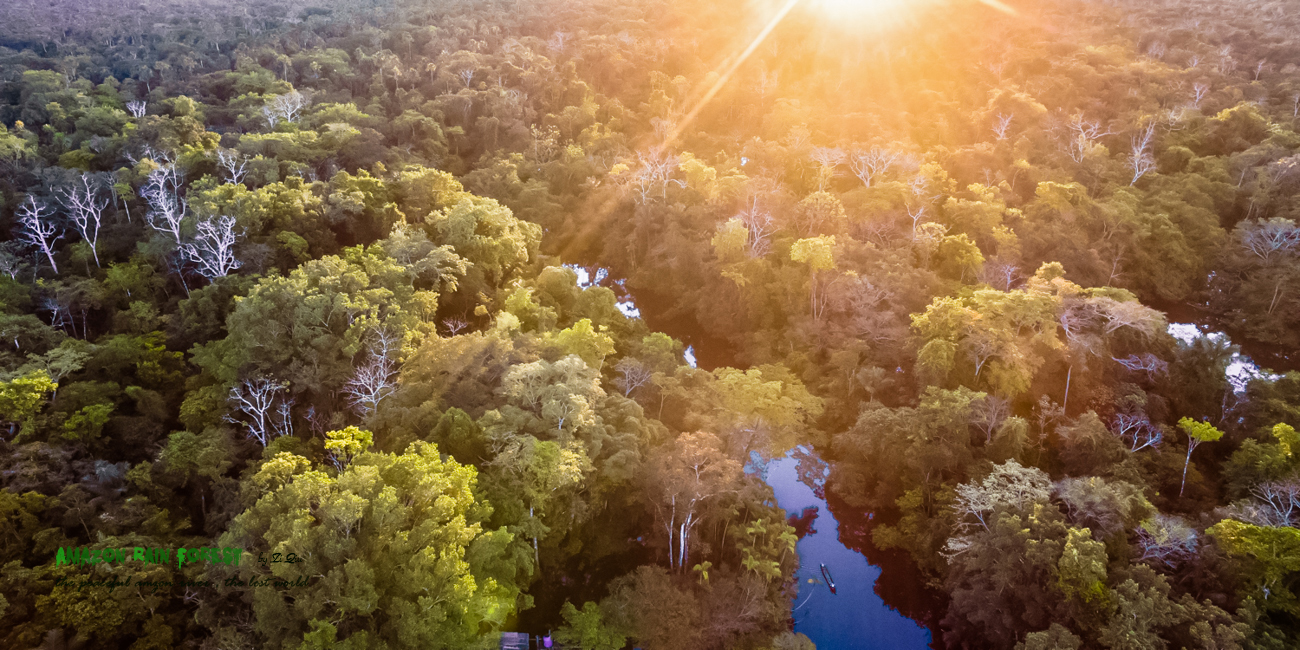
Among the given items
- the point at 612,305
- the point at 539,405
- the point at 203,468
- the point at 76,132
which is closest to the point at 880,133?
the point at 612,305

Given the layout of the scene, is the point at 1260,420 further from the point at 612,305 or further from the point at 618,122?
the point at 618,122

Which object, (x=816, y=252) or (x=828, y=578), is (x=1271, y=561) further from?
(x=816, y=252)

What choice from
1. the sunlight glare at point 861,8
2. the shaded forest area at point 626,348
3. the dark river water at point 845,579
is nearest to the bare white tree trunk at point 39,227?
the shaded forest area at point 626,348

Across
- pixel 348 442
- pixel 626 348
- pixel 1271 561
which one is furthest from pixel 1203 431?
pixel 348 442

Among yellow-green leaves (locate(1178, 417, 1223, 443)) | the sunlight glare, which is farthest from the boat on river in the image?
the sunlight glare

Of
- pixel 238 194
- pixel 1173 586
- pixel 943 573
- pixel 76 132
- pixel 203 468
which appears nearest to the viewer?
pixel 1173 586

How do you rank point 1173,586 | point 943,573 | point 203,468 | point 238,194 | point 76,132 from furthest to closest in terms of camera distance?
point 76,132 → point 238,194 → point 943,573 → point 203,468 → point 1173,586
